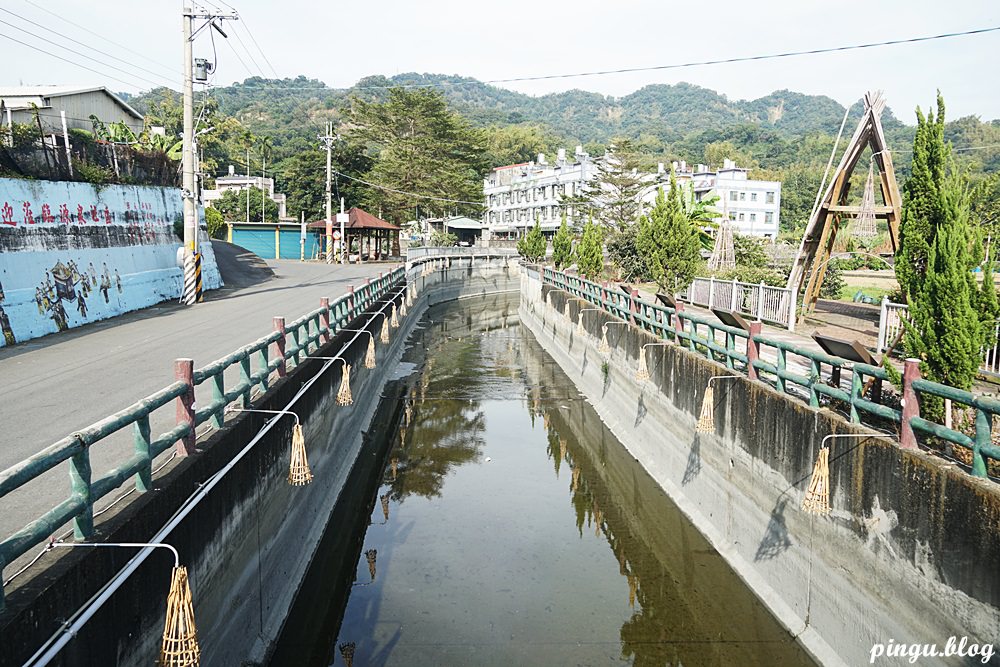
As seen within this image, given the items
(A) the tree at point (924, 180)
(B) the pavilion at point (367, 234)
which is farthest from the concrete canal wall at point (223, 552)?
(B) the pavilion at point (367, 234)

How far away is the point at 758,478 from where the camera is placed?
10789 millimetres

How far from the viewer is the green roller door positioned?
195 feet

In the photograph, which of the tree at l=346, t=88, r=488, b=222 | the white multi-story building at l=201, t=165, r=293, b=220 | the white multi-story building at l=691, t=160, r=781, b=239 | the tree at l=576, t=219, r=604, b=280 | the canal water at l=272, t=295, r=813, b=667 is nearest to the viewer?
the canal water at l=272, t=295, r=813, b=667

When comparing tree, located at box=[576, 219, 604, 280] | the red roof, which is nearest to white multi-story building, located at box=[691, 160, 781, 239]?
the red roof

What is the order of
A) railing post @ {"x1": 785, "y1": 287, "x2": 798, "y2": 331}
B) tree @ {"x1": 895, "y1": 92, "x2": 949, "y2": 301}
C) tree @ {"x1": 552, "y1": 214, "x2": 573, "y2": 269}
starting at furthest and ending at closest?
tree @ {"x1": 552, "y1": 214, "x2": 573, "y2": 269}
railing post @ {"x1": 785, "y1": 287, "x2": 798, "y2": 331}
tree @ {"x1": 895, "y1": 92, "x2": 949, "y2": 301}

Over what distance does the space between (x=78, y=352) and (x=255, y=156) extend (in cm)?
11095

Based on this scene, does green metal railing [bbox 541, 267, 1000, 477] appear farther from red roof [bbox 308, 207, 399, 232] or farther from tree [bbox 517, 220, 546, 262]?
tree [bbox 517, 220, 546, 262]

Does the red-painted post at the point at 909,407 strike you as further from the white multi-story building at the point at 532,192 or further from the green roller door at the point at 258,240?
the white multi-story building at the point at 532,192

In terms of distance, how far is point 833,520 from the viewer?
8.71m

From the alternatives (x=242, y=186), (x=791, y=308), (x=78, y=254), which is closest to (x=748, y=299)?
(x=791, y=308)

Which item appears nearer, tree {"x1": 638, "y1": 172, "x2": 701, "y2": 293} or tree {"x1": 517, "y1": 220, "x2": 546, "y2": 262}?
tree {"x1": 638, "y1": 172, "x2": 701, "y2": 293}

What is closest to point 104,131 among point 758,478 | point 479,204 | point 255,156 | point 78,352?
point 78,352

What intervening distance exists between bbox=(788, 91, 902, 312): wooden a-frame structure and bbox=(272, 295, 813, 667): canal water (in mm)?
8176

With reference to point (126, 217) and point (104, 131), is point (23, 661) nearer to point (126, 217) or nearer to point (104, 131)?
point (126, 217)
